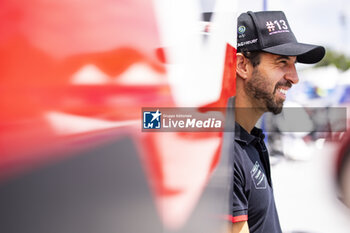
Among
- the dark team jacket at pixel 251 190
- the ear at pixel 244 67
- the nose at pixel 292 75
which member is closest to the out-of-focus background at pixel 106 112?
the dark team jacket at pixel 251 190

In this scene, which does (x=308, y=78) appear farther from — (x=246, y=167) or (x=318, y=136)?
(x=246, y=167)

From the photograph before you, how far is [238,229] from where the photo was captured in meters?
1.27

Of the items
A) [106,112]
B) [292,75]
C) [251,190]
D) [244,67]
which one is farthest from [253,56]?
[106,112]

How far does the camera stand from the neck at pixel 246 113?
1.43 m

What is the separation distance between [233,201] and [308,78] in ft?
1.78

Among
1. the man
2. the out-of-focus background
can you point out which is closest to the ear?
the man

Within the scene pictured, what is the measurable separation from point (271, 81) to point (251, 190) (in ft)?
1.28

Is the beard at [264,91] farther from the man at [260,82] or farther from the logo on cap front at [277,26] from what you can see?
the logo on cap front at [277,26]

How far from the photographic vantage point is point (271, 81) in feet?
4.66

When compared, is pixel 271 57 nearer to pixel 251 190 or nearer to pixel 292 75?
pixel 292 75

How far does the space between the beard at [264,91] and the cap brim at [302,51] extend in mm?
97

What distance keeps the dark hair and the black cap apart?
0.05 feet

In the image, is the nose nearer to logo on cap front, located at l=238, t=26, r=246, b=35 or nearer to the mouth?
the mouth

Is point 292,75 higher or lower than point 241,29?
lower
